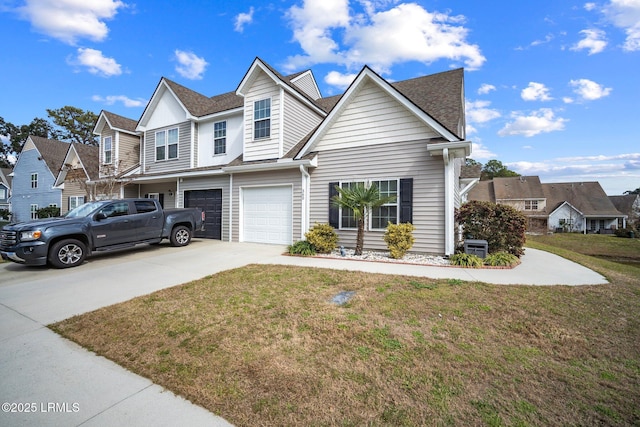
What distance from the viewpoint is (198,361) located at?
2.85 m

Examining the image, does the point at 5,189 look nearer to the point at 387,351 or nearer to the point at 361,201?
the point at 361,201

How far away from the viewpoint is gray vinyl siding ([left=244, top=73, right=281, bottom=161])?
11.1 metres

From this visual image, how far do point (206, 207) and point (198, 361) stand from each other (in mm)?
10898

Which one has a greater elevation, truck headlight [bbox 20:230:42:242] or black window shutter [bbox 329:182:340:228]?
black window shutter [bbox 329:182:340:228]

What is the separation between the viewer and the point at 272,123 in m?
11.1

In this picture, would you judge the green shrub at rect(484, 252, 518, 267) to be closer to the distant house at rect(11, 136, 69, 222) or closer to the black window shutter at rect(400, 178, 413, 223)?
the black window shutter at rect(400, 178, 413, 223)

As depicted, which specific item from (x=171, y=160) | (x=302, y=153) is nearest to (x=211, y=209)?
(x=171, y=160)

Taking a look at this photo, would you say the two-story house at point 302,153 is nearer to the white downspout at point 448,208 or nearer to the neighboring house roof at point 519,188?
the white downspout at point 448,208

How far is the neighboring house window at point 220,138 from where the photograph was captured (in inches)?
510

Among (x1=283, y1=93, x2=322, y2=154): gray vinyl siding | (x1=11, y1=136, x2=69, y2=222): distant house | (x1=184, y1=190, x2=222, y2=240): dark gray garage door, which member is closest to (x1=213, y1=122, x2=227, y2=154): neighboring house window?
(x1=184, y1=190, x2=222, y2=240): dark gray garage door

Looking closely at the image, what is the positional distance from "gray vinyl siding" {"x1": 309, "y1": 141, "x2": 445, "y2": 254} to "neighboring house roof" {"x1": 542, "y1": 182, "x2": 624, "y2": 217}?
38496 mm

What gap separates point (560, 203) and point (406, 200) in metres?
39.7

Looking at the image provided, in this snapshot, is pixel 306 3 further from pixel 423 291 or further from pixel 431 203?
pixel 423 291

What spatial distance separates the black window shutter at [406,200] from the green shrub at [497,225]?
180 centimetres
